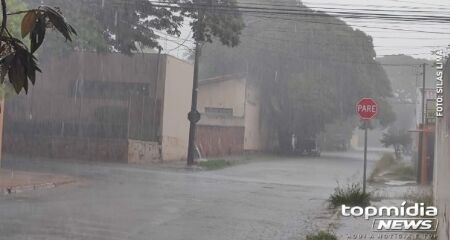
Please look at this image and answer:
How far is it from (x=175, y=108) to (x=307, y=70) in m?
18.5

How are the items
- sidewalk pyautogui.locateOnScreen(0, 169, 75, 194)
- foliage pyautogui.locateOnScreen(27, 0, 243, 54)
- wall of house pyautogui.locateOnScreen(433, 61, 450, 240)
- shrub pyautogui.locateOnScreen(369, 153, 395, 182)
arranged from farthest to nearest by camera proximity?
shrub pyautogui.locateOnScreen(369, 153, 395, 182)
foliage pyautogui.locateOnScreen(27, 0, 243, 54)
sidewalk pyautogui.locateOnScreen(0, 169, 75, 194)
wall of house pyautogui.locateOnScreen(433, 61, 450, 240)

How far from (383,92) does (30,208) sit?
4163cm

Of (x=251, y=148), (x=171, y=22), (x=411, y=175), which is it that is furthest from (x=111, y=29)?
(x=251, y=148)

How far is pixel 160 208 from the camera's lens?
13.1 metres

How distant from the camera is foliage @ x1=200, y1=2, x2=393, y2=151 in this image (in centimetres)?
4709

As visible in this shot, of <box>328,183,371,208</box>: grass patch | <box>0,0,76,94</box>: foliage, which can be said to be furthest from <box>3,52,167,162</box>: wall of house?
<box>0,0,76,94</box>: foliage

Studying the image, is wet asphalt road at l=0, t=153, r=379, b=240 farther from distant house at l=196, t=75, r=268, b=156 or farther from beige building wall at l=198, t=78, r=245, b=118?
beige building wall at l=198, t=78, r=245, b=118

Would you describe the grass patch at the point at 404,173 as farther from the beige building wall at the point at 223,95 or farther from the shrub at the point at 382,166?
the beige building wall at the point at 223,95

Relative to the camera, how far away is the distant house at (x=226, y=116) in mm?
38500

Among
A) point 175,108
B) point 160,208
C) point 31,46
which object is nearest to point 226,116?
point 175,108

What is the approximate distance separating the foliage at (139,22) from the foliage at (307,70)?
71.7 ft

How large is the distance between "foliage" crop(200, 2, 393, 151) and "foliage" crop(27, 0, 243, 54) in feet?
71.7

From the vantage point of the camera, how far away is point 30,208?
12.4m

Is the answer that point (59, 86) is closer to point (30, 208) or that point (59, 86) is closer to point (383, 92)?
point (30, 208)
